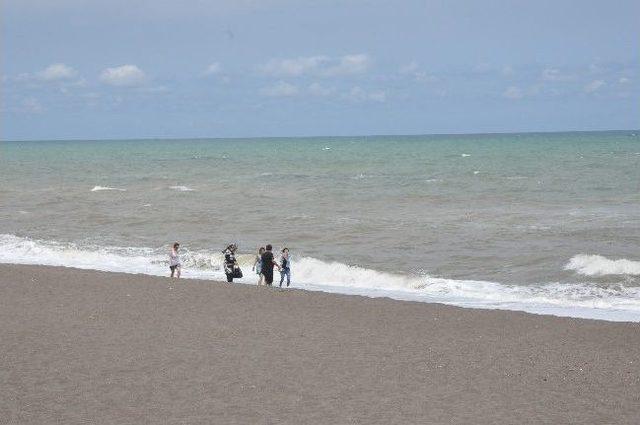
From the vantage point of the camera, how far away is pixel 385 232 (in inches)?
1443

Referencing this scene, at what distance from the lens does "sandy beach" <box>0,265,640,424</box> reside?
466 inches

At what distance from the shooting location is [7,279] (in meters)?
22.6

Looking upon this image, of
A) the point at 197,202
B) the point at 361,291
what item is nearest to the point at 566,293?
the point at 361,291

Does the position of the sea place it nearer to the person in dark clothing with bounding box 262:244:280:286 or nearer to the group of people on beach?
the group of people on beach

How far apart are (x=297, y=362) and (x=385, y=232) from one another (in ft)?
74.0

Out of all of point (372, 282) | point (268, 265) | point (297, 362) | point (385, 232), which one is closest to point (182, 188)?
point (385, 232)

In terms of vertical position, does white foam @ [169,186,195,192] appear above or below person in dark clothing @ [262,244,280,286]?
above

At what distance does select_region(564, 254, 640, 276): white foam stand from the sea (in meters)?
0.06

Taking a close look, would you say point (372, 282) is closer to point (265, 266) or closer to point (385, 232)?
point (265, 266)

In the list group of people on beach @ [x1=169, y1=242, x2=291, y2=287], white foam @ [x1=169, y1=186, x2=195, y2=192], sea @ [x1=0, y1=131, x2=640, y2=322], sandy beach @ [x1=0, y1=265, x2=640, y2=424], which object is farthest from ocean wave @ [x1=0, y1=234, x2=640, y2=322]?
white foam @ [x1=169, y1=186, x2=195, y2=192]

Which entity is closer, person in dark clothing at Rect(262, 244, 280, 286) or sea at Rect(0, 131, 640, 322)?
person in dark clothing at Rect(262, 244, 280, 286)

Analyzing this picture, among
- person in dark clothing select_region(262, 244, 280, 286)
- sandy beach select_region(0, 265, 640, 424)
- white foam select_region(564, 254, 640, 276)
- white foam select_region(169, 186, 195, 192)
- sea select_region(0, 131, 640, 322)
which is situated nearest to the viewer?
sandy beach select_region(0, 265, 640, 424)

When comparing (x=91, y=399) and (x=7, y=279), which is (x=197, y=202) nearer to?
(x=7, y=279)

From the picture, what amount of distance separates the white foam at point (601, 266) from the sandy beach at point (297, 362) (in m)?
7.95
